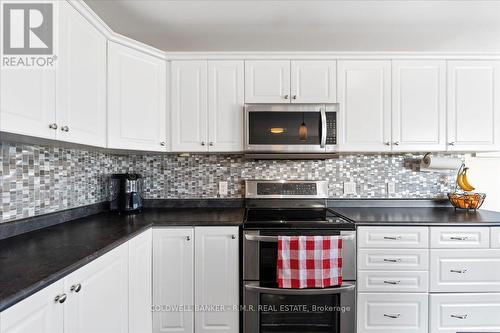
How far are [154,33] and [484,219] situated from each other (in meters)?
2.75

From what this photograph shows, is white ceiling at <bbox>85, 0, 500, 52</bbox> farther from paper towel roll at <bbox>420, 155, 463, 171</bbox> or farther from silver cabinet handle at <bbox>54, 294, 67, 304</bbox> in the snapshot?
silver cabinet handle at <bbox>54, 294, 67, 304</bbox>

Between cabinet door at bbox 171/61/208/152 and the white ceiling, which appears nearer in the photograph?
the white ceiling

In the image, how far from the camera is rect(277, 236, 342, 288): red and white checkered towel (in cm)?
168

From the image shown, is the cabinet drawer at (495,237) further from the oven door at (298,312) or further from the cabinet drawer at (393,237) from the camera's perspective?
the oven door at (298,312)

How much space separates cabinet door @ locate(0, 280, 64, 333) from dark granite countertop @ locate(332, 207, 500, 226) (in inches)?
66.2

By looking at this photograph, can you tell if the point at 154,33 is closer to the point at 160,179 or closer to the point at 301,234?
the point at 160,179

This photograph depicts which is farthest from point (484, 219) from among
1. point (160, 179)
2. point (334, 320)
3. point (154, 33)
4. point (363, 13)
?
point (154, 33)

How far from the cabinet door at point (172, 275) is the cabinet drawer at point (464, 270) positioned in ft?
5.58

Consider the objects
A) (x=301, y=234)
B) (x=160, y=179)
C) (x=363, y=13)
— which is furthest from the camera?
(x=160, y=179)

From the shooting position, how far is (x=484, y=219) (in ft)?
6.06

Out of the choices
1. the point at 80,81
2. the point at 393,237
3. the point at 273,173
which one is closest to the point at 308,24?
the point at 273,173

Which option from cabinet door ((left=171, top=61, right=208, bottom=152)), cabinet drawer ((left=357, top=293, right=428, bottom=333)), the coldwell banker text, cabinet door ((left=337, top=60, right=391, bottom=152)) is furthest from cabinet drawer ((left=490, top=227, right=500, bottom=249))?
the coldwell banker text

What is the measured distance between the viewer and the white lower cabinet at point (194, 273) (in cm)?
176

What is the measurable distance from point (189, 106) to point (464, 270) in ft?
7.70
